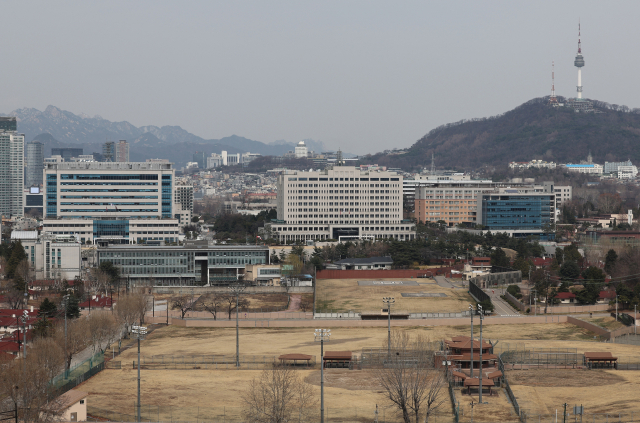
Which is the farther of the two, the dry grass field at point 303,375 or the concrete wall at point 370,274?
the concrete wall at point 370,274

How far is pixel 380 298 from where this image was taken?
3019 inches

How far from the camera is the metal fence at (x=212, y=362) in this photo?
153ft

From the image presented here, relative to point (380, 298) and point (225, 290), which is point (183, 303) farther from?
point (380, 298)

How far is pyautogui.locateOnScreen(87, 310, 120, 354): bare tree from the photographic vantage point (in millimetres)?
49656

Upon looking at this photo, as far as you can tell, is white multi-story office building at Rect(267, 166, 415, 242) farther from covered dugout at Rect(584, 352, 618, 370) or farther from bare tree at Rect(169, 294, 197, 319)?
covered dugout at Rect(584, 352, 618, 370)

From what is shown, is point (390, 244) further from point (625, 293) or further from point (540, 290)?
point (625, 293)

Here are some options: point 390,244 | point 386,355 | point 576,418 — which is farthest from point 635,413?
point 390,244

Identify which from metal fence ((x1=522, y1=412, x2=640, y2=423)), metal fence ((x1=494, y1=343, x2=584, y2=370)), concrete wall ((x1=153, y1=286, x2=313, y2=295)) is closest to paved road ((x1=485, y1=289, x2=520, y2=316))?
metal fence ((x1=494, y1=343, x2=584, y2=370))

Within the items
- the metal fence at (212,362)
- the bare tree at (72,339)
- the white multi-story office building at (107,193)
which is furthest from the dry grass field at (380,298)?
the white multi-story office building at (107,193)

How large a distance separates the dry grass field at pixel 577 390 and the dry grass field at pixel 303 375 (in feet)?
0.20

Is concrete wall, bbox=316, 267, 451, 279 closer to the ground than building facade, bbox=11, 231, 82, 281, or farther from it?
closer to the ground

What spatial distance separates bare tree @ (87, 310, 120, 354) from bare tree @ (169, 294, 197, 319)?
493 inches

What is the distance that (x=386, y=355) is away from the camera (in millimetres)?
47594

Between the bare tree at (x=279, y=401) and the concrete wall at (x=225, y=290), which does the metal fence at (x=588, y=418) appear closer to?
the bare tree at (x=279, y=401)
